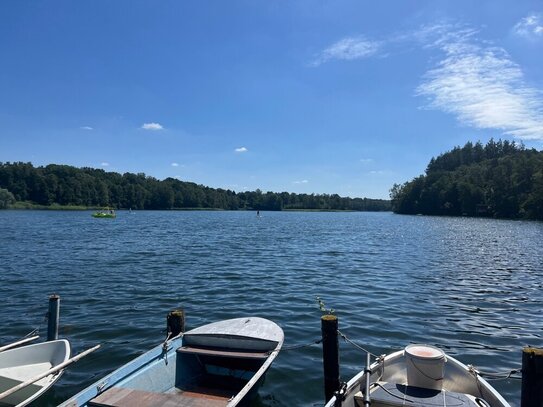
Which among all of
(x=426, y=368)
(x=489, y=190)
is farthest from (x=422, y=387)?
(x=489, y=190)

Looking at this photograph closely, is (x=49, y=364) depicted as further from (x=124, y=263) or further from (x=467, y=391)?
(x=124, y=263)

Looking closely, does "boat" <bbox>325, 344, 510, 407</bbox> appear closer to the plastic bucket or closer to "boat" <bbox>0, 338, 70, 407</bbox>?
the plastic bucket

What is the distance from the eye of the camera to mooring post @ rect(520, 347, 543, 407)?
661cm

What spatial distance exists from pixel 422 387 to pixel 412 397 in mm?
455

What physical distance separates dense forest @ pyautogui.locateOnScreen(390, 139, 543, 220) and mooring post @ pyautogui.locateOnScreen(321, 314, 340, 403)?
121 metres

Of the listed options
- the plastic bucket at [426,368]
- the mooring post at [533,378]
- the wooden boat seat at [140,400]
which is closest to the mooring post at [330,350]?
the plastic bucket at [426,368]

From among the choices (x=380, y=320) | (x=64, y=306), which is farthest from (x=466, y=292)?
(x=64, y=306)

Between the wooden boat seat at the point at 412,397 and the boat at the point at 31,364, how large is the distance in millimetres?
6090

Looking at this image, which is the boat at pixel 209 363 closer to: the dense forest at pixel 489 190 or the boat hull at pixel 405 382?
the boat hull at pixel 405 382

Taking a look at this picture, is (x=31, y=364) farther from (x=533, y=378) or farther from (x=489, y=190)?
(x=489, y=190)

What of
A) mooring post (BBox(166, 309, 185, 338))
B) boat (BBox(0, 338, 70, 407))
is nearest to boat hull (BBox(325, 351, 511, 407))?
mooring post (BBox(166, 309, 185, 338))

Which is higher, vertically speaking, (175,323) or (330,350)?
A: (175,323)

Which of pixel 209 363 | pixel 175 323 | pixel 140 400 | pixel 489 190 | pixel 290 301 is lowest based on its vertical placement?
pixel 290 301

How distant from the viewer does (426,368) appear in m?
7.22
